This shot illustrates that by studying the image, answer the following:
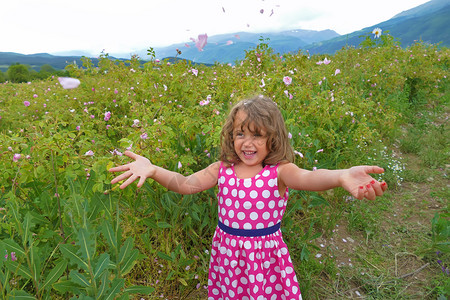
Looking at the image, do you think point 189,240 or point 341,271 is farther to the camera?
point 341,271

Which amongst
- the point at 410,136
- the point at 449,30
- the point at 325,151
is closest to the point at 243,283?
the point at 325,151

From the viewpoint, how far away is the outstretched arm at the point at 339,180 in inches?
41.7

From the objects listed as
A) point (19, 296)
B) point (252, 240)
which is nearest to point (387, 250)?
point (252, 240)

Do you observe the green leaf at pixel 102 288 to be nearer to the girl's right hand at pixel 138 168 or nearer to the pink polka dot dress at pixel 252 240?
the girl's right hand at pixel 138 168

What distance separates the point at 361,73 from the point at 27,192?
5184 millimetres

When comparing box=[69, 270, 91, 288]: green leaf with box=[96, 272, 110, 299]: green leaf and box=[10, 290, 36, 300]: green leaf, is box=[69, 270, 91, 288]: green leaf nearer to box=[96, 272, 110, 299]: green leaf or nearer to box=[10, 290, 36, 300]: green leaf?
box=[96, 272, 110, 299]: green leaf

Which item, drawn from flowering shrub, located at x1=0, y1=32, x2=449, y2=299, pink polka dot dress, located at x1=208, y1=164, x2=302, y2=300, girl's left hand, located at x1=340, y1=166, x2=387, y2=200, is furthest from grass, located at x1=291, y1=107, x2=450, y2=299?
girl's left hand, located at x1=340, y1=166, x2=387, y2=200

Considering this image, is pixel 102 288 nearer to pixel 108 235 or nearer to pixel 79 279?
pixel 79 279

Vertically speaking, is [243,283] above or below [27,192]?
below

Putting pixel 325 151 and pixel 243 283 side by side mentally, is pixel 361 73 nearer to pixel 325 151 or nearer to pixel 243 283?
pixel 325 151

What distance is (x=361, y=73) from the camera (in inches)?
205

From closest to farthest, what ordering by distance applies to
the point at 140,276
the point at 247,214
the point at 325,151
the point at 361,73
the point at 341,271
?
the point at 247,214, the point at 140,276, the point at 341,271, the point at 325,151, the point at 361,73

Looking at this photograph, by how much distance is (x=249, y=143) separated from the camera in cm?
150

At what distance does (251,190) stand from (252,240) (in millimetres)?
265
